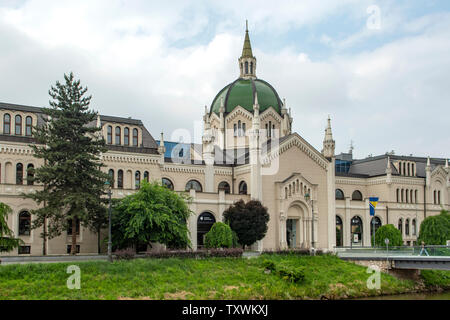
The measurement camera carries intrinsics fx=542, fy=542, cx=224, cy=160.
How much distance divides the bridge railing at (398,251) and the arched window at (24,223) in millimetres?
30645

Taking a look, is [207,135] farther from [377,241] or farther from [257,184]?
[377,241]

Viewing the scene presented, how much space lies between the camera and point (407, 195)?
77.1 m

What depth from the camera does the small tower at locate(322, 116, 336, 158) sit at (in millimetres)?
68188

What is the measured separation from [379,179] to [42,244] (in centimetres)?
4677

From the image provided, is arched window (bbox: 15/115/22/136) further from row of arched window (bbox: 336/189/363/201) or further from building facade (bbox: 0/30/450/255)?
row of arched window (bbox: 336/189/363/201)

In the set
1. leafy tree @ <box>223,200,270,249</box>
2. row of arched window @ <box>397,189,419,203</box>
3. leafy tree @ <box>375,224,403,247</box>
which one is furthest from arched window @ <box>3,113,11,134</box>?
row of arched window @ <box>397,189,419,203</box>

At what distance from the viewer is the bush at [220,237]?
51719mm

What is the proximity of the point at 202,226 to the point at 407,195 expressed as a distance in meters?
33.8

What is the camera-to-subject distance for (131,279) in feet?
127

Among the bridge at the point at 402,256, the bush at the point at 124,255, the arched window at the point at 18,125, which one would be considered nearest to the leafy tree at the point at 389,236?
the bridge at the point at 402,256

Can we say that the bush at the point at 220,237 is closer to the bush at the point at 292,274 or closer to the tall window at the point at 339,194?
the bush at the point at 292,274

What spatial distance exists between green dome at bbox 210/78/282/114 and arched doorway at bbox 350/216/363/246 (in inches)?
706
